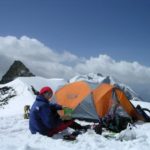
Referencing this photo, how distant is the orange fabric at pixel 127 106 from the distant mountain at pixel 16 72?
106067 mm

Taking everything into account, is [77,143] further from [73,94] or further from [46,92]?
[73,94]

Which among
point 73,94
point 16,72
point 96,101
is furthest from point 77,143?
point 16,72

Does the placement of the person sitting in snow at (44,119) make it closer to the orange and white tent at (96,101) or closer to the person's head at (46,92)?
the person's head at (46,92)

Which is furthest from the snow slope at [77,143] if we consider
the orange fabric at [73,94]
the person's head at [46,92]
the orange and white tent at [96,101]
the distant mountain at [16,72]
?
the distant mountain at [16,72]

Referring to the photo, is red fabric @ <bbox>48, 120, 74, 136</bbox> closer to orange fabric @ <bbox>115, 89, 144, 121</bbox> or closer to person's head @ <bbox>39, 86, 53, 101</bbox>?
person's head @ <bbox>39, 86, 53, 101</bbox>

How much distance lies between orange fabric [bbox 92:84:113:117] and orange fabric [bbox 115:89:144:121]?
0.48m

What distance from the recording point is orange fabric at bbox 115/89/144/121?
15.6 m

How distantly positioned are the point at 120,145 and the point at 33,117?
3.38 meters

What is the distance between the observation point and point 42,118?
37.3 feet

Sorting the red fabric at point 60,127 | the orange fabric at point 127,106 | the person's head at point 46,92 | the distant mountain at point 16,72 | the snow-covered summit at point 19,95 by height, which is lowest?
the red fabric at point 60,127

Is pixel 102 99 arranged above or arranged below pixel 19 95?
below

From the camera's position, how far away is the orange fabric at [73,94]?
15898mm

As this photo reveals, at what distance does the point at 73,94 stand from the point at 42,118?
16.7 ft

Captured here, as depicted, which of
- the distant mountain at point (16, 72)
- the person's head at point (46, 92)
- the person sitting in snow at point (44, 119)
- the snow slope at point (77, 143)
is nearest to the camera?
the snow slope at point (77, 143)
